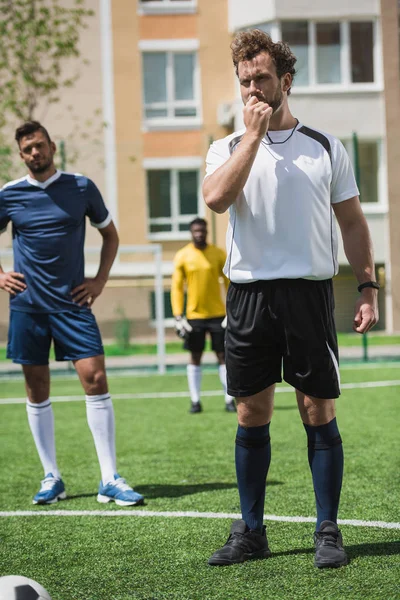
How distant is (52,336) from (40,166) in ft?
3.10

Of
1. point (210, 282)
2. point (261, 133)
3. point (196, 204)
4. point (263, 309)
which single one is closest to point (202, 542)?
point (263, 309)

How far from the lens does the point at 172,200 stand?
21.3 metres

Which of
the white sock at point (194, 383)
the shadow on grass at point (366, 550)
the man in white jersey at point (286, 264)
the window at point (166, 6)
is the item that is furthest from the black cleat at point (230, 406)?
the window at point (166, 6)

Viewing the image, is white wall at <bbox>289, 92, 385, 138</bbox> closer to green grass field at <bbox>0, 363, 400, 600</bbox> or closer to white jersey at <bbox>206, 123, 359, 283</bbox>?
green grass field at <bbox>0, 363, 400, 600</bbox>

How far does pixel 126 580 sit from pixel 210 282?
6335 millimetres

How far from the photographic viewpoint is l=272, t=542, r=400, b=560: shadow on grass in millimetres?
3631

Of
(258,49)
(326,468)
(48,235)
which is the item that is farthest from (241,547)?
(48,235)

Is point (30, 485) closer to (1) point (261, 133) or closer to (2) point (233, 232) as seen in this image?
(2) point (233, 232)

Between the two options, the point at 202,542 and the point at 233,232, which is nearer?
the point at 233,232

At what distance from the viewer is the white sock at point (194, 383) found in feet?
30.3

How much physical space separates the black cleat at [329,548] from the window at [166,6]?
20969 mm

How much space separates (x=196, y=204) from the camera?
2106cm

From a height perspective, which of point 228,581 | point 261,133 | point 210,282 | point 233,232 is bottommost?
point 228,581

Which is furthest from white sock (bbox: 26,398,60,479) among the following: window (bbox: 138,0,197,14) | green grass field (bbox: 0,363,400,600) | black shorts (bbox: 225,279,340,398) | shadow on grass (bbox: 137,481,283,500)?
window (bbox: 138,0,197,14)
